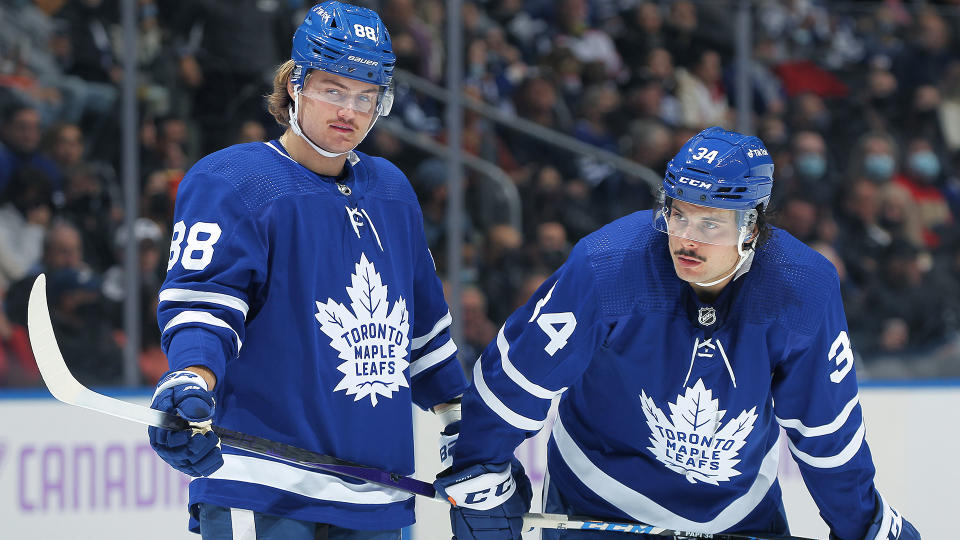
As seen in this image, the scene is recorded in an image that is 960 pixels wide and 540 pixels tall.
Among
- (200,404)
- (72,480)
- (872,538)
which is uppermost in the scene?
(200,404)

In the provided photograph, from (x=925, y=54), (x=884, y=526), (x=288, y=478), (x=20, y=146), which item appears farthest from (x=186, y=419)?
(x=925, y=54)

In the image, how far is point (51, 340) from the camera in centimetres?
160

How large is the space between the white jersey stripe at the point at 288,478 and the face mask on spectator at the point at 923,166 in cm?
334

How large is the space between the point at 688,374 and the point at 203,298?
781 mm

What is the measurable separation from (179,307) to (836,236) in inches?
128

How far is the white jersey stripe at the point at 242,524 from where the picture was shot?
173 centimetres

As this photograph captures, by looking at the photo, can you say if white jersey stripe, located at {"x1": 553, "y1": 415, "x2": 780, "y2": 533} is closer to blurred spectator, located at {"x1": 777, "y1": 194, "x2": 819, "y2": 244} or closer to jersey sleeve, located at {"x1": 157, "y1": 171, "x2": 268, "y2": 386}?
jersey sleeve, located at {"x1": 157, "y1": 171, "x2": 268, "y2": 386}

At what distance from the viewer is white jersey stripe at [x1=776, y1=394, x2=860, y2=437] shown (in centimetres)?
195

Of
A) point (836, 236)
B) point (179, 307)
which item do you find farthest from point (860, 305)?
point (179, 307)

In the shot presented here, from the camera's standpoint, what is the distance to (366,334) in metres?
1.80

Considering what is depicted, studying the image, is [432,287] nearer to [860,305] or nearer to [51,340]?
[51,340]

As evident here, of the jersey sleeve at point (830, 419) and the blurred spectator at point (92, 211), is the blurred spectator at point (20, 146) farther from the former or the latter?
the jersey sleeve at point (830, 419)

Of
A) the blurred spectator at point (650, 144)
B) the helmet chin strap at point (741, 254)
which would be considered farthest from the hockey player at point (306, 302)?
the blurred spectator at point (650, 144)

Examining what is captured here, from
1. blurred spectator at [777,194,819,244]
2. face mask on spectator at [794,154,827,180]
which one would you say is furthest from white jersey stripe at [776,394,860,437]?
face mask on spectator at [794,154,827,180]
